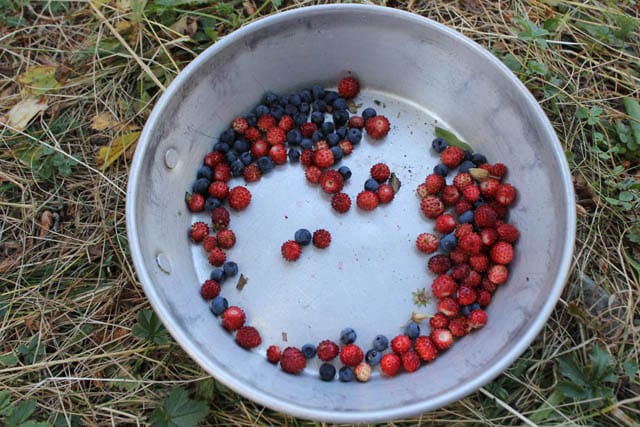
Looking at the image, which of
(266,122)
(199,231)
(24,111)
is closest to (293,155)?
(266,122)

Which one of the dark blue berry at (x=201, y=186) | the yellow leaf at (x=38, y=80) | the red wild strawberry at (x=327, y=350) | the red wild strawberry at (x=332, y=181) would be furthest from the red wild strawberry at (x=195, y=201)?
the yellow leaf at (x=38, y=80)

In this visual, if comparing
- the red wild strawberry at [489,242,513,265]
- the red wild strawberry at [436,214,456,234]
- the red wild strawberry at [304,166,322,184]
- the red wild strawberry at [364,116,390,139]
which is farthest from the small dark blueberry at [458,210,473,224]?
the red wild strawberry at [304,166,322,184]

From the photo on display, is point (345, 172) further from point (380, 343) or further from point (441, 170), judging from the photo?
point (380, 343)

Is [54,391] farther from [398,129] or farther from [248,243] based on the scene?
[398,129]

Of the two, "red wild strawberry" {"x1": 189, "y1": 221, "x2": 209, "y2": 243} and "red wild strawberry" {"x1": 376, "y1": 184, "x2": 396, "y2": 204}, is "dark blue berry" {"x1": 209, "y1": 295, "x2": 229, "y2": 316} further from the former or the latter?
"red wild strawberry" {"x1": 376, "y1": 184, "x2": 396, "y2": 204}

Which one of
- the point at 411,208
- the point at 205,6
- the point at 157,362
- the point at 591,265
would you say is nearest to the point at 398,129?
the point at 411,208

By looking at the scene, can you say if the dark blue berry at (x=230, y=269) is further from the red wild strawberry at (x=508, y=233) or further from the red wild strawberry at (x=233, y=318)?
the red wild strawberry at (x=508, y=233)
